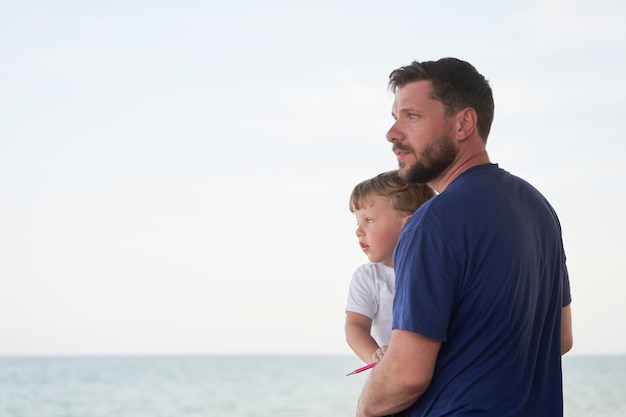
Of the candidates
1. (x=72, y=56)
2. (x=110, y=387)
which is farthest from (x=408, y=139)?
(x=72, y=56)

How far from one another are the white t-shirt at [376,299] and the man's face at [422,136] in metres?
0.64

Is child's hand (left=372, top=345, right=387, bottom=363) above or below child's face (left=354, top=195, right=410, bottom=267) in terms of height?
below

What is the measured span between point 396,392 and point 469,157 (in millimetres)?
588

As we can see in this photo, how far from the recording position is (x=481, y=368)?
79.6 inches

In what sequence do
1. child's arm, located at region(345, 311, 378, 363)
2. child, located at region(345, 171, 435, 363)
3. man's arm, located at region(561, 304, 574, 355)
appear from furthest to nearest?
child, located at region(345, 171, 435, 363), child's arm, located at region(345, 311, 378, 363), man's arm, located at region(561, 304, 574, 355)

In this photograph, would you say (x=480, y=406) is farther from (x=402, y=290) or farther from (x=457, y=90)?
(x=457, y=90)

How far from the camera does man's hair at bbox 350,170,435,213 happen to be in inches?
110

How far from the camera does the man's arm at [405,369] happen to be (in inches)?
78.4

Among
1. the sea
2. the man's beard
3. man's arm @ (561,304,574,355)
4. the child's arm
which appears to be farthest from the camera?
the sea

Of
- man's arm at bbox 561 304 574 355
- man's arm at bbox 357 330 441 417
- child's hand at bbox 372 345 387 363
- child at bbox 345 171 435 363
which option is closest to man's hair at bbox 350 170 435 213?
child at bbox 345 171 435 363

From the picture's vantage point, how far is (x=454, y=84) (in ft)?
7.34

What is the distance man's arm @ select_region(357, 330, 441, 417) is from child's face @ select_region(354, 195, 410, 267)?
802 mm

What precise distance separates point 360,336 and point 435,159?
69 cm

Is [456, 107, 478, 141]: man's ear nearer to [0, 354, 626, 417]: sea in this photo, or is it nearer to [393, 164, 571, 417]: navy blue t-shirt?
[393, 164, 571, 417]: navy blue t-shirt
